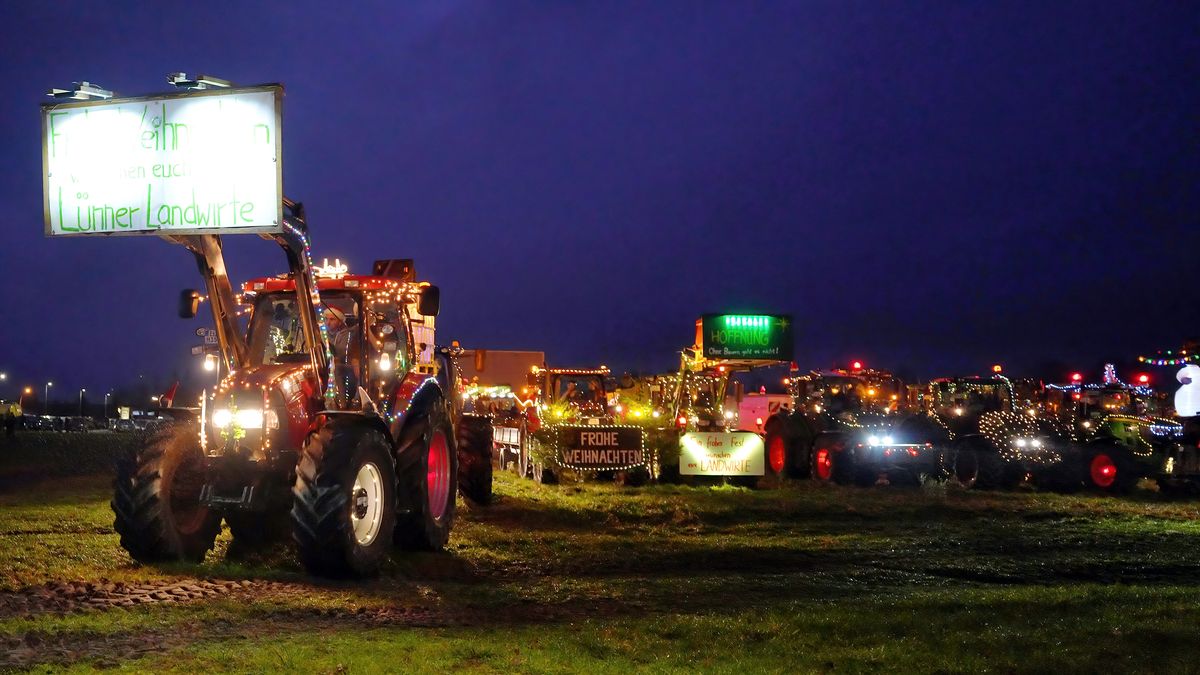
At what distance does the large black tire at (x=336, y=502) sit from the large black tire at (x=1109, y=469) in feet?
49.7

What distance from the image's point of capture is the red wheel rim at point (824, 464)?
72.2ft

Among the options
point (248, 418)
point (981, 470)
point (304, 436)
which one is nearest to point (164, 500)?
point (248, 418)

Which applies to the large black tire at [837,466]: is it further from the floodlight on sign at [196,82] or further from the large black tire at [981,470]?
the floodlight on sign at [196,82]

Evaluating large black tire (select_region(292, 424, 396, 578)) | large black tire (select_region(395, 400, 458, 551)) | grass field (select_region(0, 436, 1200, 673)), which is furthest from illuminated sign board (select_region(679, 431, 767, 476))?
large black tire (select_region(292, 424, 396, 578))

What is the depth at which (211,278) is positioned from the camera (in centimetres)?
1082

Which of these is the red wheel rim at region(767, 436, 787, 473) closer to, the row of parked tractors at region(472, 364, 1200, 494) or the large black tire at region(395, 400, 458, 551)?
the row of parked tractors at region(472, 364, 1200, 494)

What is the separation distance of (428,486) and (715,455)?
373 inches

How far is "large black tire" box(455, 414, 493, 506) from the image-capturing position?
53.5 ft

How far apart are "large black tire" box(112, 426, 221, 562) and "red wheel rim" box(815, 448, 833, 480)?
1363 centimetres

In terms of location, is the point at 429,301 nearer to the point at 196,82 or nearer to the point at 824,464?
the point at 196,82

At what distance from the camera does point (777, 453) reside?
23.7 meters

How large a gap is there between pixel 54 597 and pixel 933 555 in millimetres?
8980

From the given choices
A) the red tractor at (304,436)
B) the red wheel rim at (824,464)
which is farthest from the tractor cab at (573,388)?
the red tractor at (304,436)

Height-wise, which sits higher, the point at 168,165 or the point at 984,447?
the point at 168,165
